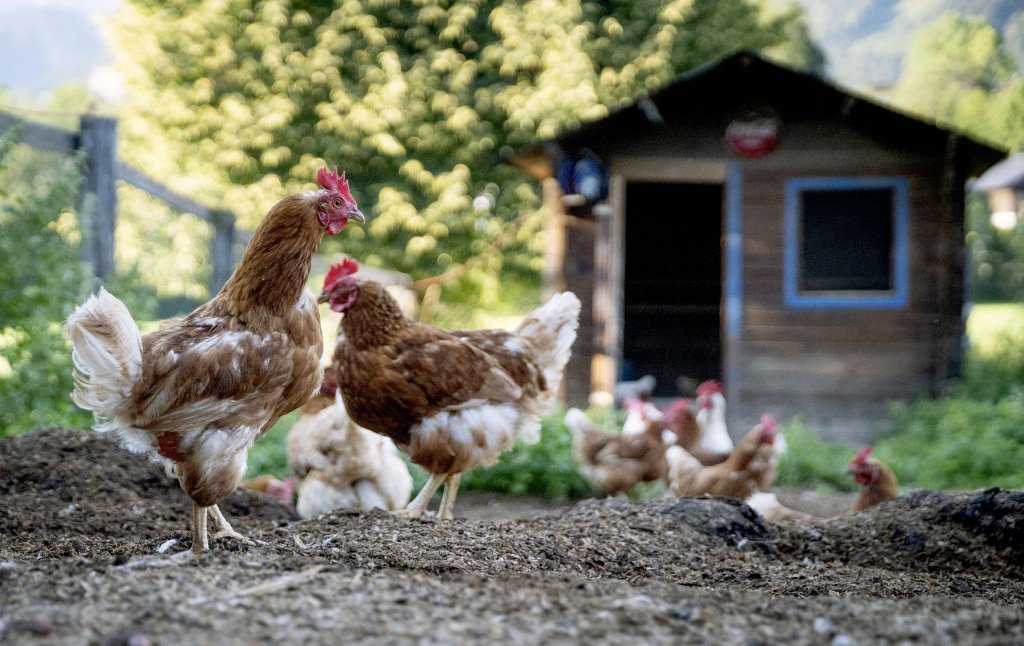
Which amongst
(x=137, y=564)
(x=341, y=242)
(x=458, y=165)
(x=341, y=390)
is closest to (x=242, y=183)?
(x=341, y=242)

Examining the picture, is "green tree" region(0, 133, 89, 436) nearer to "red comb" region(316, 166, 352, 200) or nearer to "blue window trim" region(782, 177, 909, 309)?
"red comb" region(316, 166, 352, 200)

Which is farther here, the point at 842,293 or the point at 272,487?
the point at 842,293

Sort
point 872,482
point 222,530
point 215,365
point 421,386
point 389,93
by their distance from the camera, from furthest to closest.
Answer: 1. point 389,93
2. point 872,482
3. point 421,386
4. point 222,530
5. point 215,365

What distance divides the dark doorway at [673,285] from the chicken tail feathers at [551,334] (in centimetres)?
920

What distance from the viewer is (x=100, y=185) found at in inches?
292

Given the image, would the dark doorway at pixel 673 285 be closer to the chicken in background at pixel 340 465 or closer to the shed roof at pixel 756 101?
the shed roof at pixel 756 101

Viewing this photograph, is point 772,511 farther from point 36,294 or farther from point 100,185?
point 100,185

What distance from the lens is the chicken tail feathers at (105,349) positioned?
3.60 metres

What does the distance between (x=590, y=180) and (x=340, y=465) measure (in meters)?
5.73

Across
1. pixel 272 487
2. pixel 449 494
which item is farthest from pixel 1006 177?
pixel 449 494

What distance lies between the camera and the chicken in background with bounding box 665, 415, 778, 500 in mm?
6180

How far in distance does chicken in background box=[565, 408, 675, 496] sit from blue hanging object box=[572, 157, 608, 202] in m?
4.07

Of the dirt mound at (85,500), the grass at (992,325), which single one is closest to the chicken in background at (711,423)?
the dirt mound at (85,500)

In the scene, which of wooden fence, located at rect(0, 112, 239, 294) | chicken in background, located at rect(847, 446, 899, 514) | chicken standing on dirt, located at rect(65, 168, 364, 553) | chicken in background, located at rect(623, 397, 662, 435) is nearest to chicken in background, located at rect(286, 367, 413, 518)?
chicken standing on dirt, located at rect(65, 168, 364, 553)
